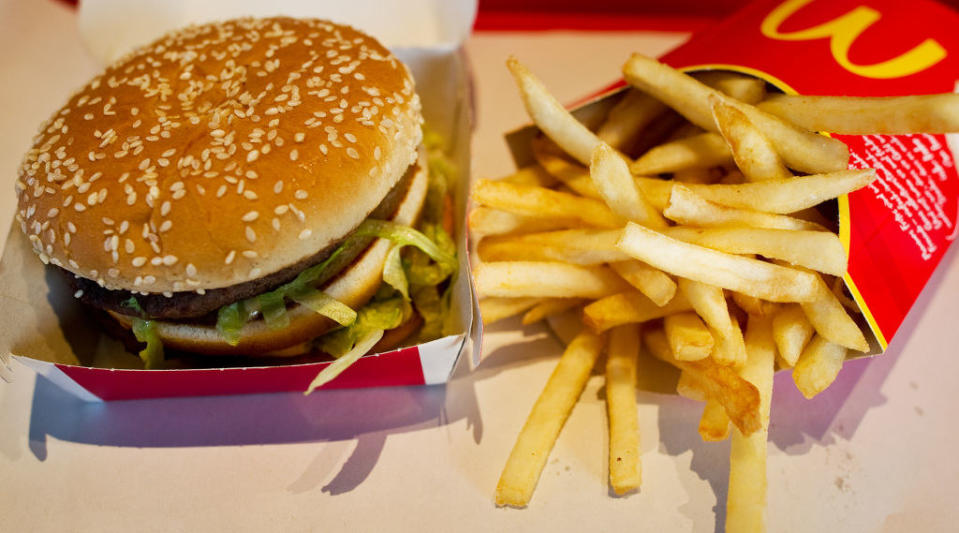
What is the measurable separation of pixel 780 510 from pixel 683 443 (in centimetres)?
29

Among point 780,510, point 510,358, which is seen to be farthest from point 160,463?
point 780,510

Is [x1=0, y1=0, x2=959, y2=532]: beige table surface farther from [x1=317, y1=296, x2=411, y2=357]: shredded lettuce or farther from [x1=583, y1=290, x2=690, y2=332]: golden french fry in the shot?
[x1=583, y1=290, x2=690, y2=332]: golden french fry

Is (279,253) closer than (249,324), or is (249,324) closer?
(279,253)

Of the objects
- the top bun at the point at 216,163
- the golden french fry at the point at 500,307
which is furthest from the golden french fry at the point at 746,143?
the top bun at the point at 216,163

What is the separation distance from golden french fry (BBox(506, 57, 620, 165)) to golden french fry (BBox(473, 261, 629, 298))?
1.08ft

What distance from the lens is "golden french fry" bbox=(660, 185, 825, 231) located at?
1631 millimetres

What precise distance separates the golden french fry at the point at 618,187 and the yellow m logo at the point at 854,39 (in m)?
0.79

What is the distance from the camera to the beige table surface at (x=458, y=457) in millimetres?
1813

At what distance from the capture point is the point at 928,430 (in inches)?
78.6

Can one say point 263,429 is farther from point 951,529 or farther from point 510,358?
point 951,529

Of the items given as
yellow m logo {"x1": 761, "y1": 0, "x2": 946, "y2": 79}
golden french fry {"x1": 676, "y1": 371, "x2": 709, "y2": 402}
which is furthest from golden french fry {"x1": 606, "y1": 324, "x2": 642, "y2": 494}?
yellow m logo {"x1": 761, "y1": 0, "x2": 946, "y2": 79}

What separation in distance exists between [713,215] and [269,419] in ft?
4.45

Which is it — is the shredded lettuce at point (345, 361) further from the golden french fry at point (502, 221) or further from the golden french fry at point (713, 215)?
the golden french fry at point (713, 215)

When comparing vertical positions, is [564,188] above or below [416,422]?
above
